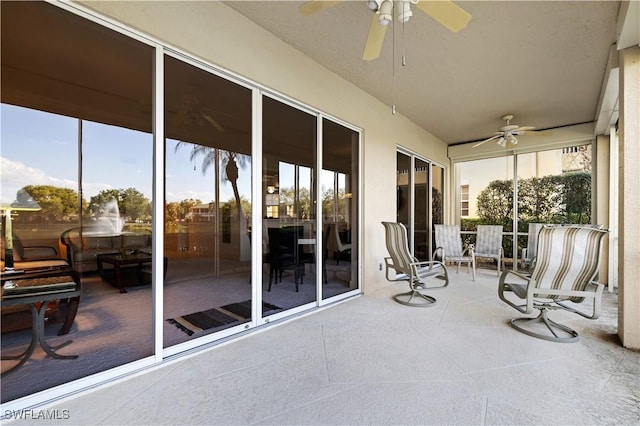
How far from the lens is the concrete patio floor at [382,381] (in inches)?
63.2

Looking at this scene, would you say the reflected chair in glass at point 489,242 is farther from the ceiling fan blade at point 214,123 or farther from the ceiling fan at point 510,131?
the ceiling fan blade at point 214,123

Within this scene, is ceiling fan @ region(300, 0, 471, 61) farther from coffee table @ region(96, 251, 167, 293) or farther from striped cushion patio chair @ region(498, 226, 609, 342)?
coffee table @ region(96, 251, 167, 293)

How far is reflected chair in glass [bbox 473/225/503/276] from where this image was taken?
18.7 ft

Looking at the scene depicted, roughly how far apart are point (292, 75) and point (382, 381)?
300cm

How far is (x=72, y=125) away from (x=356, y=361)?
4781 millimetres

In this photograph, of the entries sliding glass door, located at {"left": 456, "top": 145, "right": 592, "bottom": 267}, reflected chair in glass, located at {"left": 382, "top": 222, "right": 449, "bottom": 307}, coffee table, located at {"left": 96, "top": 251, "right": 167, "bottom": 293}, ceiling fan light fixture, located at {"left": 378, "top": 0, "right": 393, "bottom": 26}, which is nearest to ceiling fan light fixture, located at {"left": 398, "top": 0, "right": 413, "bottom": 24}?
ceiling fan light fixture, located at {"left": 378, "top": 0, "right": 393, "bottom": 26}

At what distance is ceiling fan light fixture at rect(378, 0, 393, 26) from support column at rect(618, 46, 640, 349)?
2.40 m

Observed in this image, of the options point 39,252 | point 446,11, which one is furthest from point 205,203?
point 446,11

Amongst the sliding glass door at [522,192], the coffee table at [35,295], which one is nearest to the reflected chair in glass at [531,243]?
the sliding glass door at [522,192]

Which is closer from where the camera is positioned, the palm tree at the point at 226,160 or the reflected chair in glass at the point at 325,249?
the palm tree at the point at 226,160

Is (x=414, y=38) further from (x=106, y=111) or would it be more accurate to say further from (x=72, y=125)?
(x=72, y=125)

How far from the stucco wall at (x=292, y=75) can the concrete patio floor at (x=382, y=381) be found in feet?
5.96

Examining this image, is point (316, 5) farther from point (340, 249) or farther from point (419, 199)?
point (419, 199)

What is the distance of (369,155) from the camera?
4.34 metres
